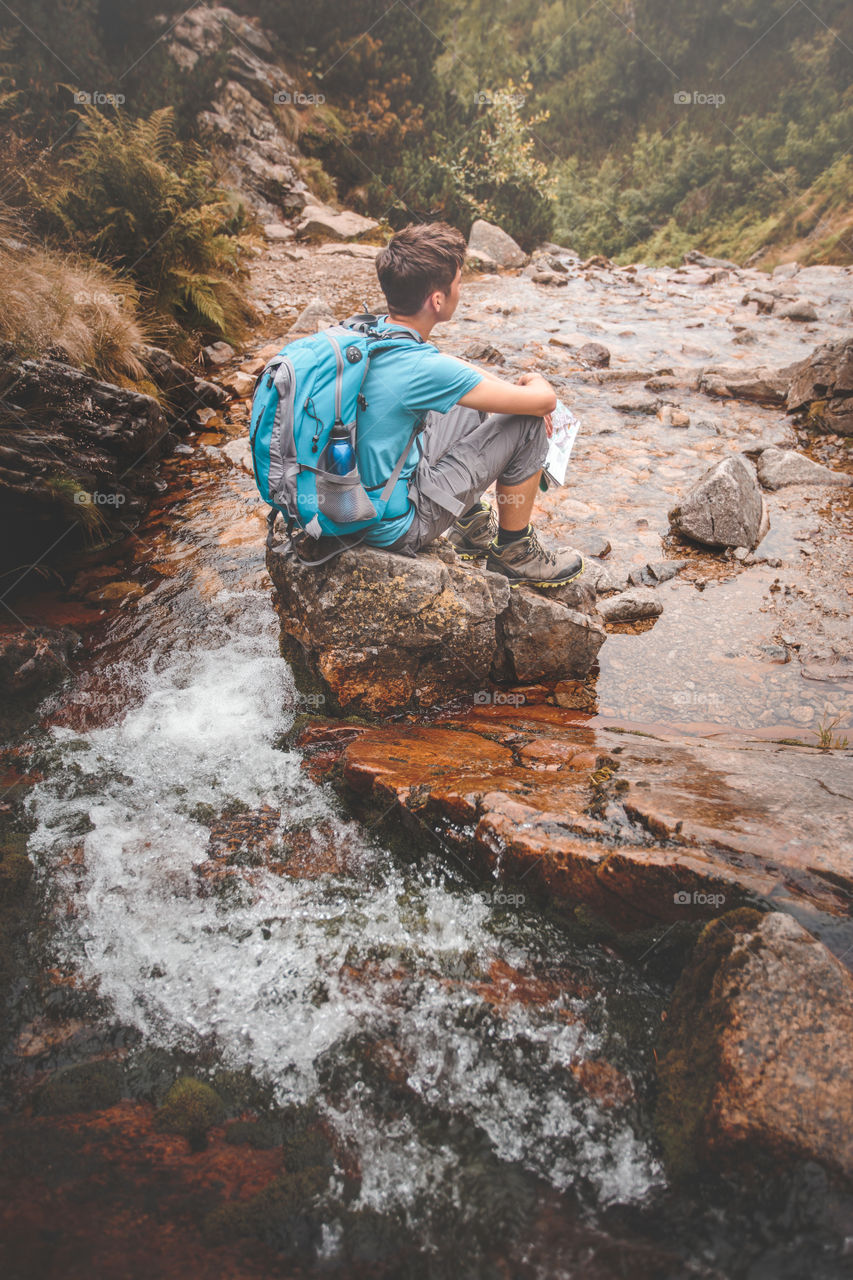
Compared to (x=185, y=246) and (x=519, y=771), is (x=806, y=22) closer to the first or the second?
(x=185, y=246)

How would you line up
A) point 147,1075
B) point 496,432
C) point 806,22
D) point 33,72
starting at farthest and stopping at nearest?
point 806,22, point 33,72, point 496,432, point 147,1075

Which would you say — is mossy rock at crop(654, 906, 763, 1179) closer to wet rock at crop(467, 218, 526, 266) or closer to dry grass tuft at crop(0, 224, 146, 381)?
dry grass tuft at crop(0, 224, 146, 381)

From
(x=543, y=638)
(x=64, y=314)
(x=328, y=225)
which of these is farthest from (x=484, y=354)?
(x=328, y=225)

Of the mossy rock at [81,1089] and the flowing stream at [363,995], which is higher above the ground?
the flowing stream at [363,995]

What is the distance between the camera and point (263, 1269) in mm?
1464

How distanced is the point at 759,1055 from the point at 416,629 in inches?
86.0

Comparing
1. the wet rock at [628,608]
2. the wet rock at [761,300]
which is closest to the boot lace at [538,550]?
the wet rock at [628,608]

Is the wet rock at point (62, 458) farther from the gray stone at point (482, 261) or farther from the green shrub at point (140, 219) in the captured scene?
the gray stone at point (482, 261)

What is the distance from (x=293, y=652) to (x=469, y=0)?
103 feet

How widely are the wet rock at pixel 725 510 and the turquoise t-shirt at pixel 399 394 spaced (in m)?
2.77

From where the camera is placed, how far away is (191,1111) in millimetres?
1851

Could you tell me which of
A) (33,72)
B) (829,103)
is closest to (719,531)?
(33,72)

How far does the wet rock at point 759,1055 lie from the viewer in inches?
60.5

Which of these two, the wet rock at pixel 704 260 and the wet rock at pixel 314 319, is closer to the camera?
the wet rock at pixel 314 319
